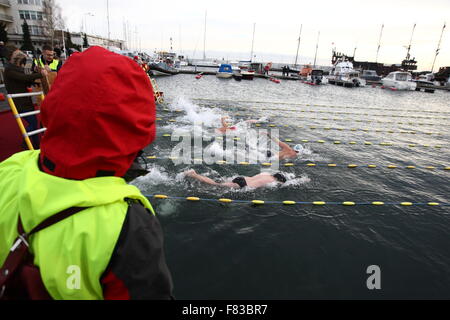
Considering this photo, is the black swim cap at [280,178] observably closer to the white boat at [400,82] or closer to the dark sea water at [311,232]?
the dark sea water at [311,232]

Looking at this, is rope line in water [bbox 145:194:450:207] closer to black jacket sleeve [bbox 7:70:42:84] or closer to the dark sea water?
the dark sea water

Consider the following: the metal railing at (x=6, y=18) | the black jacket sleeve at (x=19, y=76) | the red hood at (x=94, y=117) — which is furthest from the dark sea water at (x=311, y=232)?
the metal railing at (x=6, y=18)

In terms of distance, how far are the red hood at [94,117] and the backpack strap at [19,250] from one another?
162 millimetres

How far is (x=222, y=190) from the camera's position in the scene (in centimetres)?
636

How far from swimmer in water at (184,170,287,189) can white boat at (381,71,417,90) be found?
44.8 metres

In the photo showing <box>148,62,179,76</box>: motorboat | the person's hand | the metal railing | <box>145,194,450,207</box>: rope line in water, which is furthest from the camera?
the metal railing

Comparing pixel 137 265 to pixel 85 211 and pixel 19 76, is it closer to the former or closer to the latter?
pixel 85 211

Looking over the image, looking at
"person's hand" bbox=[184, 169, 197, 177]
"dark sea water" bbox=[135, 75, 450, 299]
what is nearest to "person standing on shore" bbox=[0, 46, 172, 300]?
"dark sea water" bbox=[135, 75, 450, 299]

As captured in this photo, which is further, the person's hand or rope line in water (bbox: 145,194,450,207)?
the person's hand

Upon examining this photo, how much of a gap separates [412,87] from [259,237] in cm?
4840

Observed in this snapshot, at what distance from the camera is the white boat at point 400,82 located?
4075cm

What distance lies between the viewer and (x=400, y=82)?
4075cm

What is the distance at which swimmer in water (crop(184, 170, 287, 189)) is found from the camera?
250 inches

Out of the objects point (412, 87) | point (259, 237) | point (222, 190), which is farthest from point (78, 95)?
point (412, 87)
